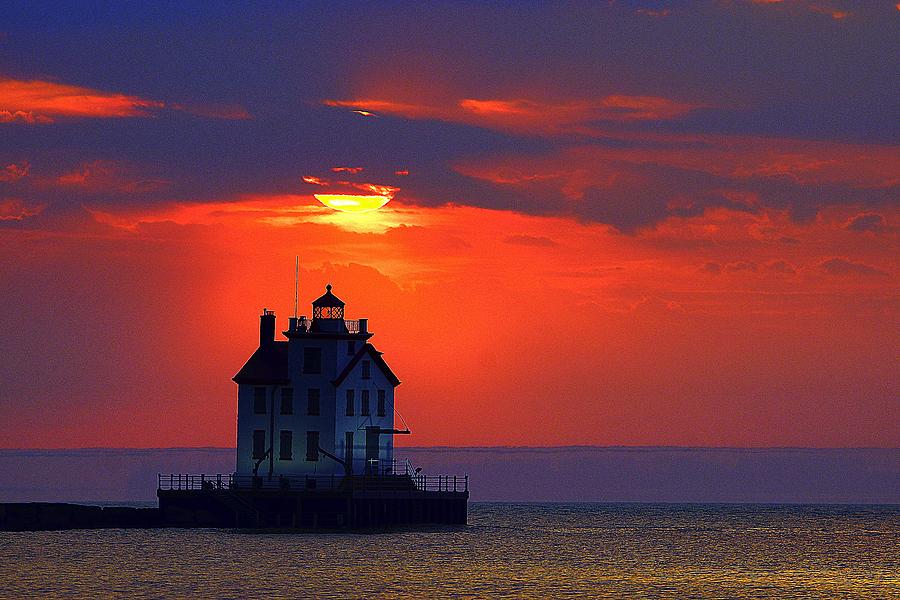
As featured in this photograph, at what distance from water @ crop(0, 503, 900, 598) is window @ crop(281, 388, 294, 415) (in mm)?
7769

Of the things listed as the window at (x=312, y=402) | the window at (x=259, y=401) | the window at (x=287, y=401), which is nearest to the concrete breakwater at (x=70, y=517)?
the window at (x=259, y=401)

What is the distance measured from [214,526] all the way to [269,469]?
16.6ft

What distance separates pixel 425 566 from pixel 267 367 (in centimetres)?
2230

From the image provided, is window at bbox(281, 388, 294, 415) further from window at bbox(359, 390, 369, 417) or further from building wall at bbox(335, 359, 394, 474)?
window at bbox(359, 390, 369, 417)

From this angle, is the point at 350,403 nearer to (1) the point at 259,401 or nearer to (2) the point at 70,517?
(1) the point at 259,401

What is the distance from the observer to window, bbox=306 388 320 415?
104812 millimetres

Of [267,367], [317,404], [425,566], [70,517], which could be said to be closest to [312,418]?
[317,404]

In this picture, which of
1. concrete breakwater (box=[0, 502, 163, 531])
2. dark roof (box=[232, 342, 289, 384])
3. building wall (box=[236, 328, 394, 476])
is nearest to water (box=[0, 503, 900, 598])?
concrete breakwater (box=[0, 502, 163, 531])

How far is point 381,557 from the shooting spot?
93625 millimetres

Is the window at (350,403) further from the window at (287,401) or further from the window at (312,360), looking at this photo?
the window at (287,401)

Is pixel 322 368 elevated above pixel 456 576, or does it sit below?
above

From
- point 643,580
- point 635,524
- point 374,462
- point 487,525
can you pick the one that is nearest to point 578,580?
point 643,580

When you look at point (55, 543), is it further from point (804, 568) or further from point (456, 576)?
point (804, 568)

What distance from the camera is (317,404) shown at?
104875mm
